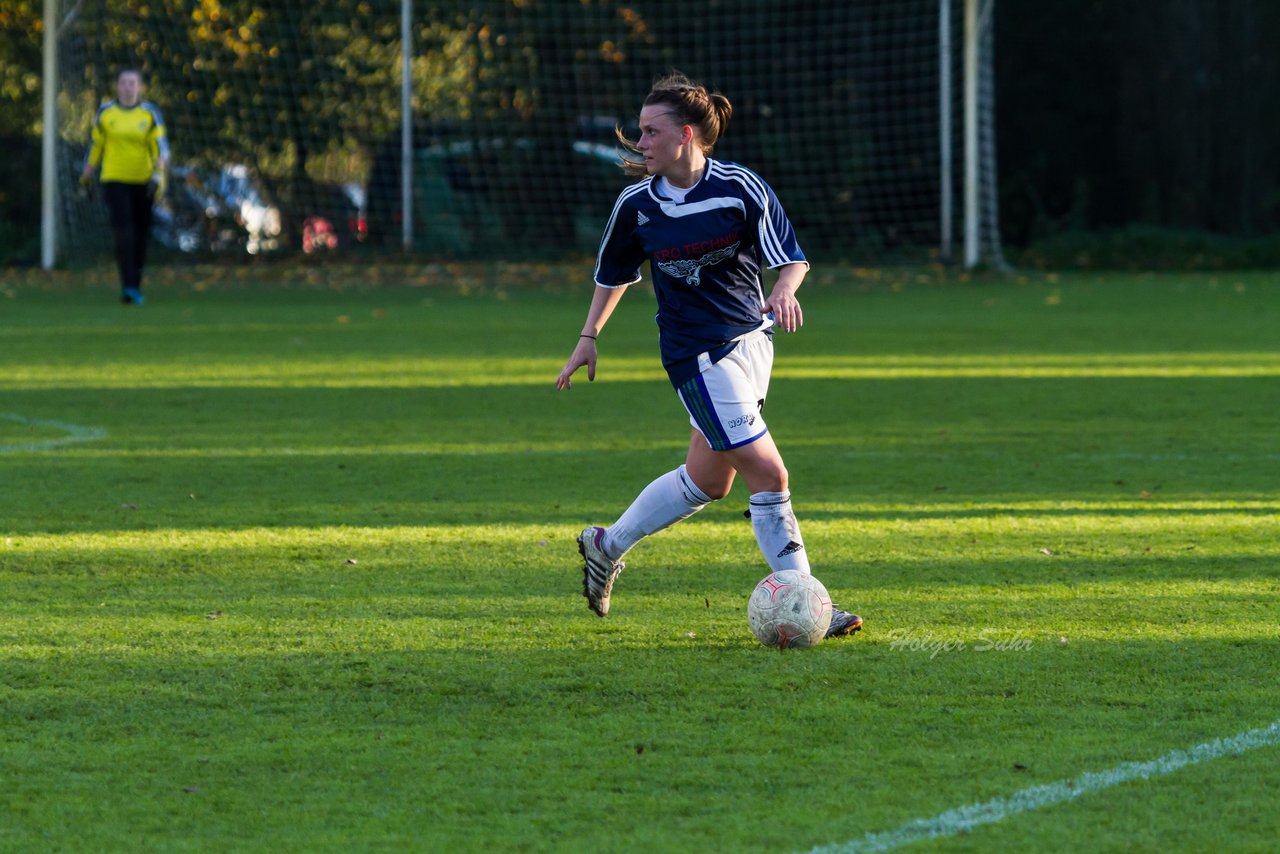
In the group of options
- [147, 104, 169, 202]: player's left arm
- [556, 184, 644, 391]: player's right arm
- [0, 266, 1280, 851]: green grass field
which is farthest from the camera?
[147, 104, 169, 202]: player's left arm

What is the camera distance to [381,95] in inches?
872

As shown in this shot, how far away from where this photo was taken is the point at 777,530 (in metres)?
4.93

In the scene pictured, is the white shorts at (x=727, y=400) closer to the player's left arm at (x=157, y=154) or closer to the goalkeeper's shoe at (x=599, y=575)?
the goalkeeper's shoe at (x=599, y=575)

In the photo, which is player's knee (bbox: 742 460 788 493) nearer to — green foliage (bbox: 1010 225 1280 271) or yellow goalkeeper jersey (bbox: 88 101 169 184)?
yellow goalkeeper jersey (bbox: 88 101 169 184)

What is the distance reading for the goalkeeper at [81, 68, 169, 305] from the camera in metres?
16.4

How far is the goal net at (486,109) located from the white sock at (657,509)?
16.9 m

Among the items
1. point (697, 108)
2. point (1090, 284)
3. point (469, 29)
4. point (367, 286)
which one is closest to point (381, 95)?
point (469, 29)

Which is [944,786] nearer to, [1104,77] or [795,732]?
[795,732]

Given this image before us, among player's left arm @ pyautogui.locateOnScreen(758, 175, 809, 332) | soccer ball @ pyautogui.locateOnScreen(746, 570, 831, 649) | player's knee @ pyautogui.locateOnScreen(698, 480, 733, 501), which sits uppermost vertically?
player's left arm @ pyautogui.locateOnScreen(758, 175, 809, 332)

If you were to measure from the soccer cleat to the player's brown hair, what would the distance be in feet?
4.31

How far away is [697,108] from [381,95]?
17.9 metres

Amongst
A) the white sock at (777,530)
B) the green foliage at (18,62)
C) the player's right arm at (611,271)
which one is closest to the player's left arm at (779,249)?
the player's right arm at (611,271)

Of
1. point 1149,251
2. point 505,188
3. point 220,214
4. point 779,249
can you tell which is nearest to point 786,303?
point 779,249

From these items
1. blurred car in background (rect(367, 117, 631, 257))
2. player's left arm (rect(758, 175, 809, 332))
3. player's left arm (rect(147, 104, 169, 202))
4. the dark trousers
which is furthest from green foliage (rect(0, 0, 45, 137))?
player's left arm (rect(758, 175, 809, 332))
